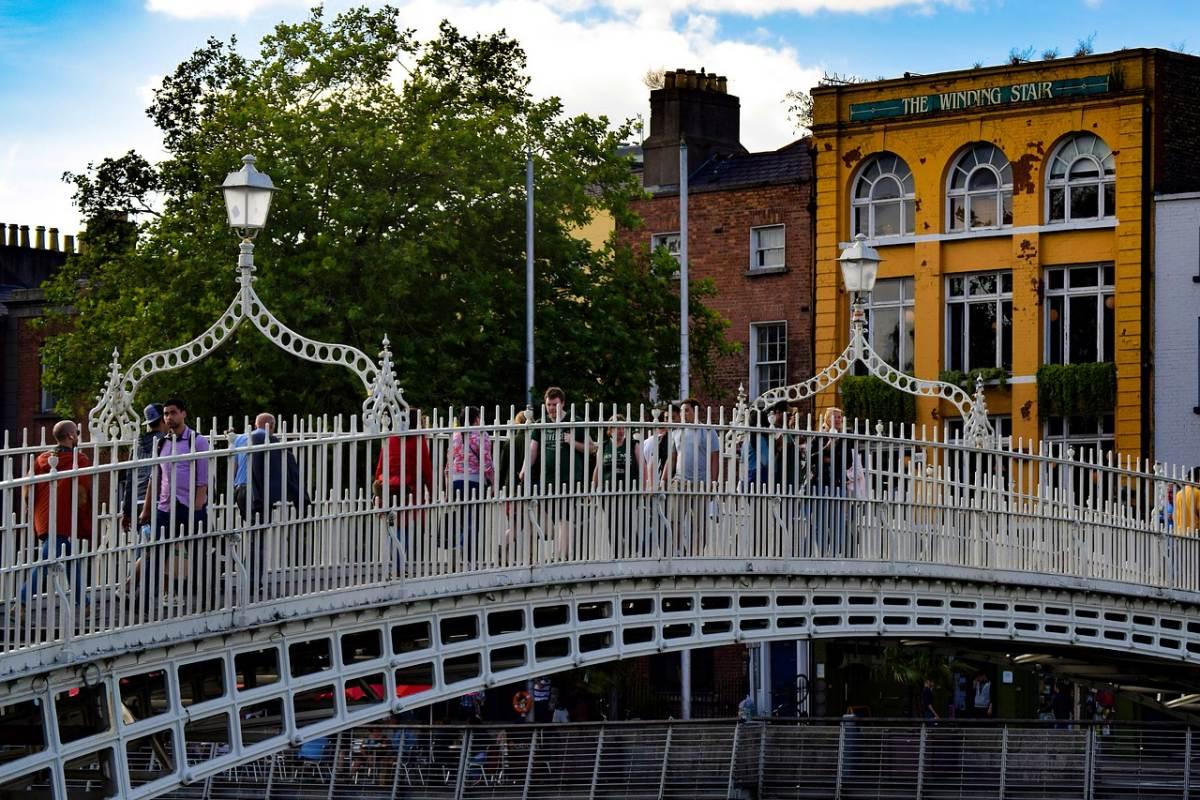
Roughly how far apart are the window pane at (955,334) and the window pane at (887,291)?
48.1 inches

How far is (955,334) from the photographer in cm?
5125

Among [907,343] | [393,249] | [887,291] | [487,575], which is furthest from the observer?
[887,291]

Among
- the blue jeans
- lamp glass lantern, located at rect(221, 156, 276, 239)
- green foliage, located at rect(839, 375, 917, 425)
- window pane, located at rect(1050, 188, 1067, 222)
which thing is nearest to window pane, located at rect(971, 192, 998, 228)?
window pane, located at rect(1050, 188, 1067, 222)

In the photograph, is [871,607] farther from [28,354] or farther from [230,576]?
[28,354]

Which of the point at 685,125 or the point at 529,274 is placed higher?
the point at 685,125

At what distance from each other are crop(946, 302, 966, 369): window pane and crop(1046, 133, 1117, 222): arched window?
8.36 ft

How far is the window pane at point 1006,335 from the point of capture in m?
50.4

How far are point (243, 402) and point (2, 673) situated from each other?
25706mm

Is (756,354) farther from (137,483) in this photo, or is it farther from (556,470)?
(137,483)

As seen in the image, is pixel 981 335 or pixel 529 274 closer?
pixel 529 274

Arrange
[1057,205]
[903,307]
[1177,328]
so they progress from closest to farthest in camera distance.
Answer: [1177,328]
[1057,205]
[903,307]

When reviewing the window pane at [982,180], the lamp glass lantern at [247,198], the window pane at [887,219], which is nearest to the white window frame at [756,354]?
the window pane at [887,219]

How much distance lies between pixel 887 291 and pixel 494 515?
29.9 m

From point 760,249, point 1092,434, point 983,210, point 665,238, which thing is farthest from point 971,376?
point 665,238
